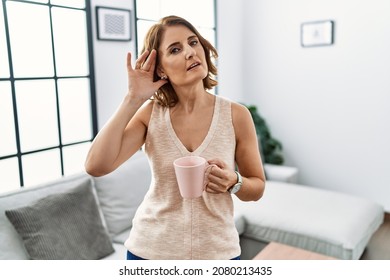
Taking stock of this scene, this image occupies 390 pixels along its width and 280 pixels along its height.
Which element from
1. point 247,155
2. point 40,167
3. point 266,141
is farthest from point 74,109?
point 266,141

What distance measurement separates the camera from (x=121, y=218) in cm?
191

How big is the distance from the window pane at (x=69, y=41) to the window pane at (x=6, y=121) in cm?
28

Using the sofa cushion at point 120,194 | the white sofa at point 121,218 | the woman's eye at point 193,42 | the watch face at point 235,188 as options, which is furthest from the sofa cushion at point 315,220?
the woman's eye at point 193,42

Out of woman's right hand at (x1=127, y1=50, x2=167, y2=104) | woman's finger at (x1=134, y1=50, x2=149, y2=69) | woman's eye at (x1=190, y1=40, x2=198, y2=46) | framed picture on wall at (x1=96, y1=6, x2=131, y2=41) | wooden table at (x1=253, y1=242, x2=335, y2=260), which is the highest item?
framed picture on wall at (x1=96, y1=6, x2=131, y2=41)

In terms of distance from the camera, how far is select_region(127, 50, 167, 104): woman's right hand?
0.70m

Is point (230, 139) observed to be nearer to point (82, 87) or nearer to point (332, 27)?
point (82, 87)

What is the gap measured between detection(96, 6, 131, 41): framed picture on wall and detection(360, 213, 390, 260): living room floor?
1847mm

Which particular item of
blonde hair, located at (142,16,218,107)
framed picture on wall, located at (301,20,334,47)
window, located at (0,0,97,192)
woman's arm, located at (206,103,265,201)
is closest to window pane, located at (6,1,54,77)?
window, located at (0,0,97,192)

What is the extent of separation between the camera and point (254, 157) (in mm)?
756

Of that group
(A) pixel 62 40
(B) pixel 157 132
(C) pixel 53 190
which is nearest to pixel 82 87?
(A) pixel 62 40

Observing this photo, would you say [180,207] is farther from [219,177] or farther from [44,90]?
[44,90]

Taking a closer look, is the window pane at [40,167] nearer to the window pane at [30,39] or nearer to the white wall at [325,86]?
the window pane at [30,39]

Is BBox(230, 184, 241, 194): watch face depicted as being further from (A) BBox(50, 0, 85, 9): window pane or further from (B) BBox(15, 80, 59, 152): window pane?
(A) BBox(50, 0, 85, 9): window pane

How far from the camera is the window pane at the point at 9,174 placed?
1.79 meters
